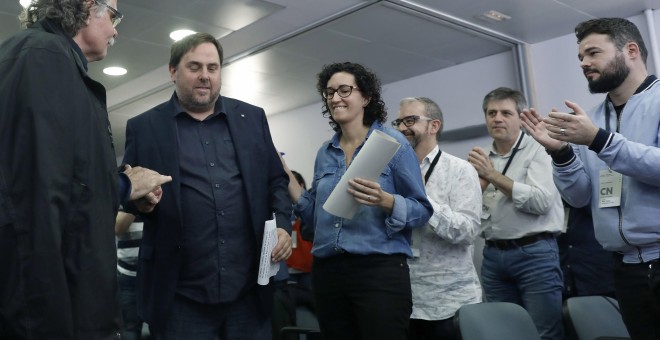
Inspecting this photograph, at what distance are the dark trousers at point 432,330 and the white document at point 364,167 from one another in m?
0.72

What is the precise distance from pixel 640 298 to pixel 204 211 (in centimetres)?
137

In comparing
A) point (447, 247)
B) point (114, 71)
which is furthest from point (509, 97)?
point (114, 71)

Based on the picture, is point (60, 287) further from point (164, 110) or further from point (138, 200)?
point (164, 110)

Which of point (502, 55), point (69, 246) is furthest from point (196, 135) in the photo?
point (502, 55)

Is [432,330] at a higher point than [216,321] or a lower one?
lower

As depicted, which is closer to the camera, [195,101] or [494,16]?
[195,101]

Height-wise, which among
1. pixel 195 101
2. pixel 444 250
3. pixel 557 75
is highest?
pixel 557 75

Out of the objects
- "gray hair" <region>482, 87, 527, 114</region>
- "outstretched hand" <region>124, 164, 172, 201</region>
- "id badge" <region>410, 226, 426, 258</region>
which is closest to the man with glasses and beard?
"id badge" <region>410, 226, 426, 258</region>

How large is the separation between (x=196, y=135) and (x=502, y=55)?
12.8 feet

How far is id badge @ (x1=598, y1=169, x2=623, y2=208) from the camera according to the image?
1972 mm

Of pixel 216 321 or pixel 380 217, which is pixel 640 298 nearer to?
pixel 380 217

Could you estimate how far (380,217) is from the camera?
2.10m

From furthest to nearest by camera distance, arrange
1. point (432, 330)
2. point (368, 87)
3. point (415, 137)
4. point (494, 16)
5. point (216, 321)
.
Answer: point (494, 16), point (415, 137), point (432, 330), point (368, 87), point (216, 321)

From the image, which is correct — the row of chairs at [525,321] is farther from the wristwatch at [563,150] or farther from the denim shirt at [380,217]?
the wristwatch at [563,150]
